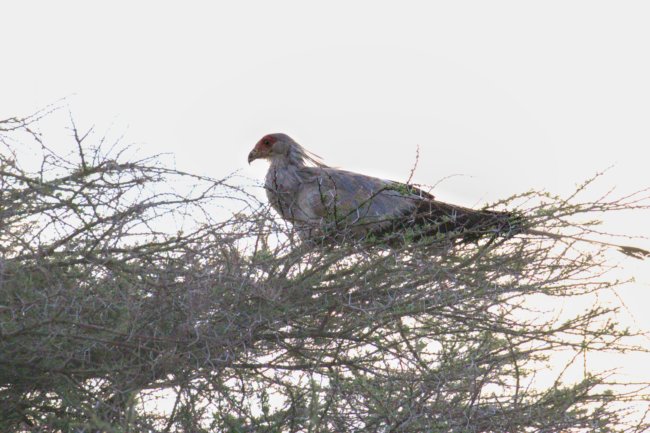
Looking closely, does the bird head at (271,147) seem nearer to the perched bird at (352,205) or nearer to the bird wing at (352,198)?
the perched bird at (352,205)

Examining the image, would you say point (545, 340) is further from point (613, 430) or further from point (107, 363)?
point (107, 363)

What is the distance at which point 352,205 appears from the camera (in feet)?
24.1

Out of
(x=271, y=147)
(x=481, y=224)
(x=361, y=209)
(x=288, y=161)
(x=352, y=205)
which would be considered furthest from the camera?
(x=271, y=147)

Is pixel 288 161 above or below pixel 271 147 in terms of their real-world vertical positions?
below

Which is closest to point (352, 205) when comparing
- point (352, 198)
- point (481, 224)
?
point (352, 198)

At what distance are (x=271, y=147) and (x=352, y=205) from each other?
5.67 feet

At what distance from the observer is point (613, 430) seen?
18.1ft

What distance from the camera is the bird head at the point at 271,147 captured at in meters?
8.82

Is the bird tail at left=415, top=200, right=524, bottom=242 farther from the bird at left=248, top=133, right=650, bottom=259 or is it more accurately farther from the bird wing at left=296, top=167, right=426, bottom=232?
the bird wing at left=296, top=167, right=426, bottom=232

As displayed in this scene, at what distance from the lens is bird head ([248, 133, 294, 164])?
8.82 metres

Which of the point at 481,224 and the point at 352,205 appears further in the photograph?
the point at 352,205

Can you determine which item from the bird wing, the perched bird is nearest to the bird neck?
the perched bird

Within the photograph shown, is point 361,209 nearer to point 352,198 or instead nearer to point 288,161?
point 352,198

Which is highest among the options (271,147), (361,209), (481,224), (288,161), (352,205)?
(271,147)
